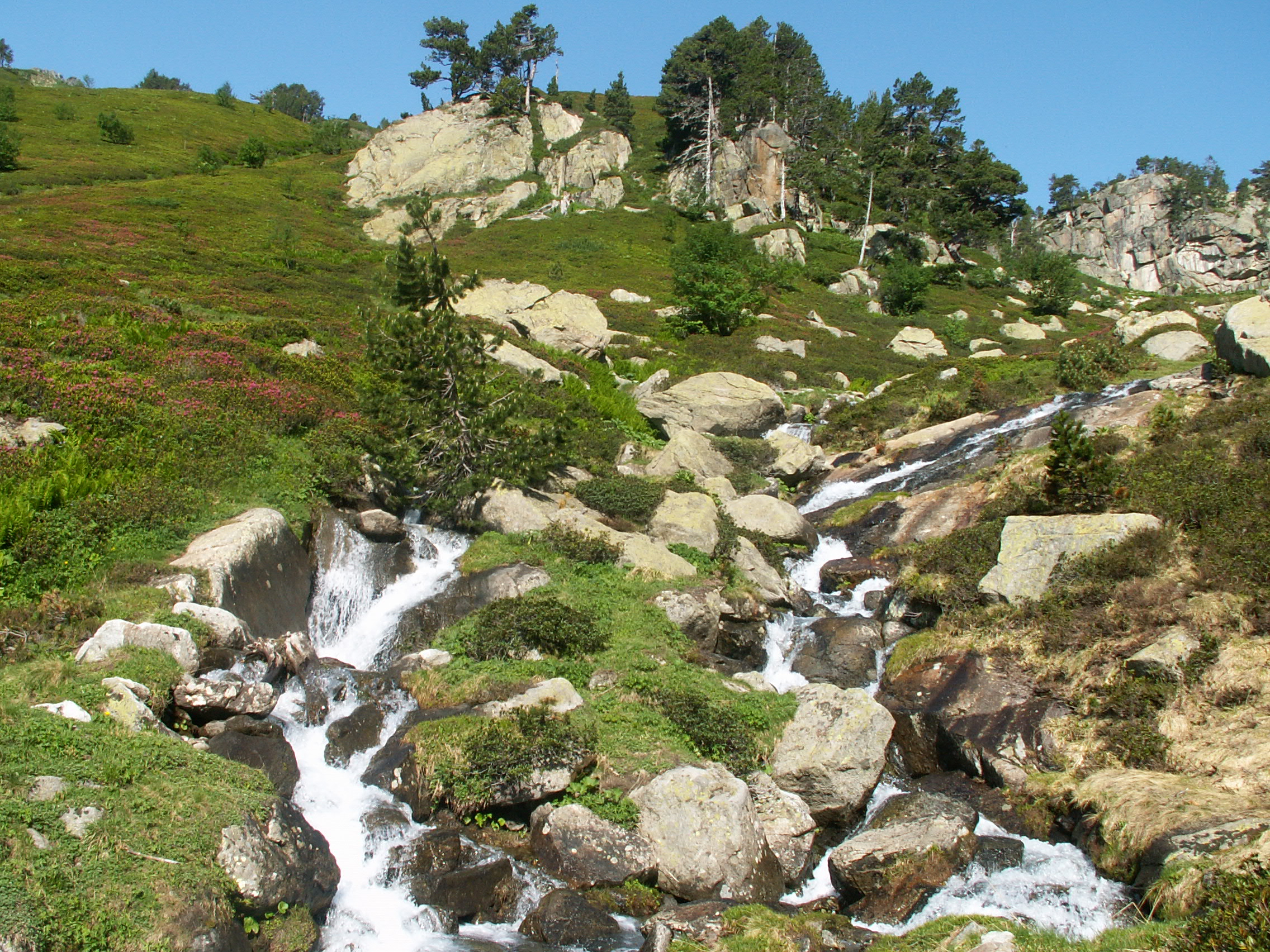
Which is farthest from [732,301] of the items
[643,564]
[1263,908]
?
[1263,908]

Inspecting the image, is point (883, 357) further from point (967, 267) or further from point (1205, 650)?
point (1205, 650)

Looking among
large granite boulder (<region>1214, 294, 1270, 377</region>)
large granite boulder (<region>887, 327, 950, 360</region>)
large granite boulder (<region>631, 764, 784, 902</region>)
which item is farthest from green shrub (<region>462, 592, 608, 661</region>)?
large granite boulder (<region>887, 327, 950, 360</region>)

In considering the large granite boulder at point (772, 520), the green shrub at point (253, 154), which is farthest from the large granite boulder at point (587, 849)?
the green shrub at point (253, 154)

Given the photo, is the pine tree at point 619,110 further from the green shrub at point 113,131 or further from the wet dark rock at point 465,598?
the wet dark rock at point 465,598

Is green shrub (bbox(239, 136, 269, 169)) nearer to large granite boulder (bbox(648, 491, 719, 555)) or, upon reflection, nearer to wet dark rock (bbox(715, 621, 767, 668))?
large granite boulder (bbox(648, 491, 719, 555))

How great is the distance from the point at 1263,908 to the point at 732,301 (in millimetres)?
47374

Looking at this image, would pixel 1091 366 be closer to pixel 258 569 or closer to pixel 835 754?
pixel 835 754

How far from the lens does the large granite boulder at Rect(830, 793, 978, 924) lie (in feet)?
34.9

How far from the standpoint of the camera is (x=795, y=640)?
18.8 meters

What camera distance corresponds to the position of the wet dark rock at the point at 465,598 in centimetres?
1708

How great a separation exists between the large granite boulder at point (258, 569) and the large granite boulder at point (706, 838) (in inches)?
319

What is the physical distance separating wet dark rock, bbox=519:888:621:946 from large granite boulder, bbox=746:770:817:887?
2.82 meters

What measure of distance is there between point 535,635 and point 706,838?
18.3ft

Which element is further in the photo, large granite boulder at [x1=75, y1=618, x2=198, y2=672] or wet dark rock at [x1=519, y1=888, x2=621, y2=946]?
large granite boulder at [x1=75, y1=618, x2=198, y2=672]
